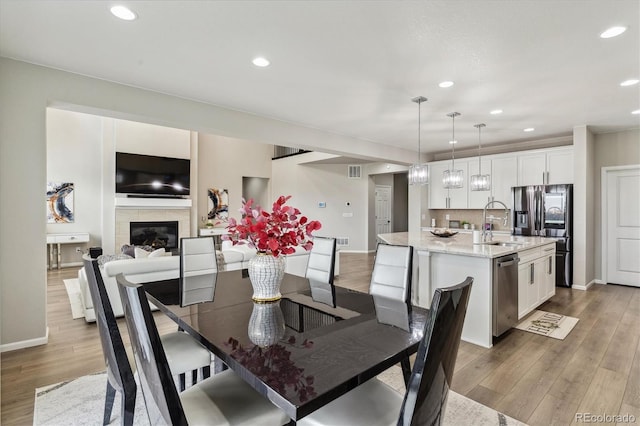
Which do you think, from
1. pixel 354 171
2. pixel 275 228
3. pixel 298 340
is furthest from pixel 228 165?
pixel 298 340

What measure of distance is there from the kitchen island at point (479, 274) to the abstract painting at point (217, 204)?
21.8 ft

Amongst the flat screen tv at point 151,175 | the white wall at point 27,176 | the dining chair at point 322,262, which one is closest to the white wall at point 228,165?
the flat screen tv at point 151,175

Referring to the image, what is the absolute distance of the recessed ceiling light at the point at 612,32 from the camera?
2380 millimetres

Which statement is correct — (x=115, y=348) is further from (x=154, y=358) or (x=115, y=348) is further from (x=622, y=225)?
(x=622, y=225)

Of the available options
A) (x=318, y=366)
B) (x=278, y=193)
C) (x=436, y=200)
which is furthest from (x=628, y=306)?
(x=278, y=193)

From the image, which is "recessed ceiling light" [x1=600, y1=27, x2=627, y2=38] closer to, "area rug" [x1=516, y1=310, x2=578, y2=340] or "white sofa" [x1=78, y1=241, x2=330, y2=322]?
"area rug" [x1=516, y1=310, x2=578, y2=340]

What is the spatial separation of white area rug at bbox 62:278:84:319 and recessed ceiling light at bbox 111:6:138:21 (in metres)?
3.43

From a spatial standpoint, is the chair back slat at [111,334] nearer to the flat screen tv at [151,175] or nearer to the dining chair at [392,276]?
the dining chair at [392,276]

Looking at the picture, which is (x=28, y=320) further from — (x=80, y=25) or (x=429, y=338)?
(x=429, y=338)

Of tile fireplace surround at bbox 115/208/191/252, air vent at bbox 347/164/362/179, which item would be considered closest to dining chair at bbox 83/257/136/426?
tile fireplace surround at bbox 115/208/191/252

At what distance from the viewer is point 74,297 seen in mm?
4652

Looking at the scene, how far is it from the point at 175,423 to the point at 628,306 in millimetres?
5602

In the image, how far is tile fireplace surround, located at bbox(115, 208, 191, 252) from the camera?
7.32 metres

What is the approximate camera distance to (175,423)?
1064 millimetres
